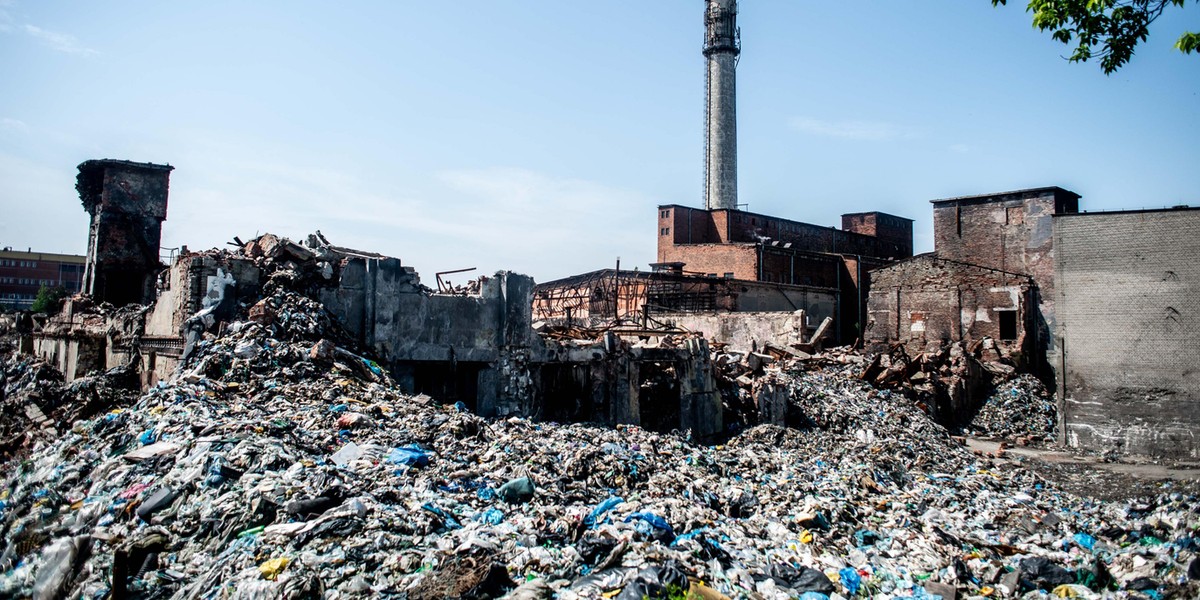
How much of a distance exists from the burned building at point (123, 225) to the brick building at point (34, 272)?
3285 centimetres

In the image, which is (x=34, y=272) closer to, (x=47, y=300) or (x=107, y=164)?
(x=47, y=300)

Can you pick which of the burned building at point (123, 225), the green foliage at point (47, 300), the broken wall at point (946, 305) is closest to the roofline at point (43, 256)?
the green foliage at point (47, 300)

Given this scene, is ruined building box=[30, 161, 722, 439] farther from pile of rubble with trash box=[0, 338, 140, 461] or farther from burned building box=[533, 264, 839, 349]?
burned building box=[533, 264, 839, 349]

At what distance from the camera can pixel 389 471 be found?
22.2 feet

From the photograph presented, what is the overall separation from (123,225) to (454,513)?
63.7 feet

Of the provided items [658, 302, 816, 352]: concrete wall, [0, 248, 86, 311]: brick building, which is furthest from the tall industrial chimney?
[0, 248, 86, 311]: brick building

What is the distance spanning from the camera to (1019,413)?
18031 mm

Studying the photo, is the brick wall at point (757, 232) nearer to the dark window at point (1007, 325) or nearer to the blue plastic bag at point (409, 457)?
the dark window at point (1007, 325)

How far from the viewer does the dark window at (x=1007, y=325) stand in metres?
22.5

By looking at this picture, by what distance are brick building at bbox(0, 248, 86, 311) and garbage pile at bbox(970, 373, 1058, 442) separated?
170ft

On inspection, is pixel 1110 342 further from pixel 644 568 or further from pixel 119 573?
pixel 119 573

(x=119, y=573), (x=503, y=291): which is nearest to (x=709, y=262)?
(x=503, y=291)

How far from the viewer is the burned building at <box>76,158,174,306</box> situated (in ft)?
67.8

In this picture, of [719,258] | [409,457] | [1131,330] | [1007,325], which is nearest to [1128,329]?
[1131,330]
